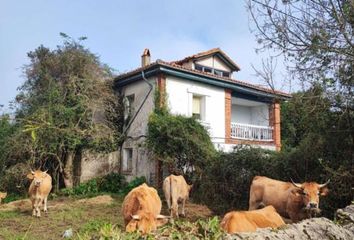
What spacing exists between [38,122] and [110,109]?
3.71 m

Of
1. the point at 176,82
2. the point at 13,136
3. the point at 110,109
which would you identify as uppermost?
the point at 176,82

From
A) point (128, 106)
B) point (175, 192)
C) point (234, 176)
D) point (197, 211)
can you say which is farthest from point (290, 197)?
point (128, 106)

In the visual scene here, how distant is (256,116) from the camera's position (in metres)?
25.3

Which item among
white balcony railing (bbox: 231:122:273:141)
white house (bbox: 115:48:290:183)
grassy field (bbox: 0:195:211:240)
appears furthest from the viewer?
white balcony railing (bbox: 231:122:273:141)

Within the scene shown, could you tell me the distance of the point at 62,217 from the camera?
482 inches

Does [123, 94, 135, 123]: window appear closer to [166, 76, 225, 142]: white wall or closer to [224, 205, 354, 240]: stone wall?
[166, 76, 225, 142]: white wall

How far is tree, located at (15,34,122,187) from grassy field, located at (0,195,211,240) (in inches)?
106

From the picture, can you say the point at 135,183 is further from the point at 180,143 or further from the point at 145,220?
the point at 145,220

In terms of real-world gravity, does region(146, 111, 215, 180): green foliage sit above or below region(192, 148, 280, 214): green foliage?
above

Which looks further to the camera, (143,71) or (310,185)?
(143,71)

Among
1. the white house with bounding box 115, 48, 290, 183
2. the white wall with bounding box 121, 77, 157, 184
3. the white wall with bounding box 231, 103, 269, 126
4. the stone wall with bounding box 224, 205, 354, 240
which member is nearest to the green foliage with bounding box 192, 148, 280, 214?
the white house with bounding box 115, 48, 290, 183

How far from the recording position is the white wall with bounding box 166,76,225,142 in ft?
63.2

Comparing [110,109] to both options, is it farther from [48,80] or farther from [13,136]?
[13,136]

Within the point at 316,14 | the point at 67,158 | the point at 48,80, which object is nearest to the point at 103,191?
A: the point at 67,158
